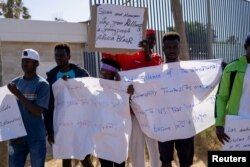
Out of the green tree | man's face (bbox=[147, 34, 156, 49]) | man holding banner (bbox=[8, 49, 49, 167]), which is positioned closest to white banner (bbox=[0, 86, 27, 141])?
man holding banner (bbox=[8, 49, 49, 167])

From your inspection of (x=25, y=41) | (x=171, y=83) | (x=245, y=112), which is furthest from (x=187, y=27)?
(x=245, y=112)

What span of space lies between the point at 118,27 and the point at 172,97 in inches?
41.8

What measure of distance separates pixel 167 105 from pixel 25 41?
765cm

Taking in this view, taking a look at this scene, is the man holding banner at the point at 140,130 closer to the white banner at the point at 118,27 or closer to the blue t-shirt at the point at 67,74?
the white banner at the point at 118,27

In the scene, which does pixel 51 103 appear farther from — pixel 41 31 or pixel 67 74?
pixel 41 31

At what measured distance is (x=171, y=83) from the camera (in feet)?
17.1

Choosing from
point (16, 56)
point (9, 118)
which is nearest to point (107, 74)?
point (9, 118)

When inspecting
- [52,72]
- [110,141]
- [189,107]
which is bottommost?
[110,141]

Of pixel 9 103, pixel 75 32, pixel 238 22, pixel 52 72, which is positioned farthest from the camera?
pixel 238 22

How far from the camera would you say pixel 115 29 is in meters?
5.51

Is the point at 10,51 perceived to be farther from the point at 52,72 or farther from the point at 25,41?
the point at 52,72

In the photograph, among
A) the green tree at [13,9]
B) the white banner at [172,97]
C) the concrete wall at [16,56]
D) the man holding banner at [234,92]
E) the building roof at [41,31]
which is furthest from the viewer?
the green tree at [13,9]

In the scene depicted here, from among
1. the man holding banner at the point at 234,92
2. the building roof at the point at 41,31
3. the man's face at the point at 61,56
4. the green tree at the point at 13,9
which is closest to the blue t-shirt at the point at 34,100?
the man's face at the point at 61,56

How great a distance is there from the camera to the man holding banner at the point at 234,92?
4309mm
